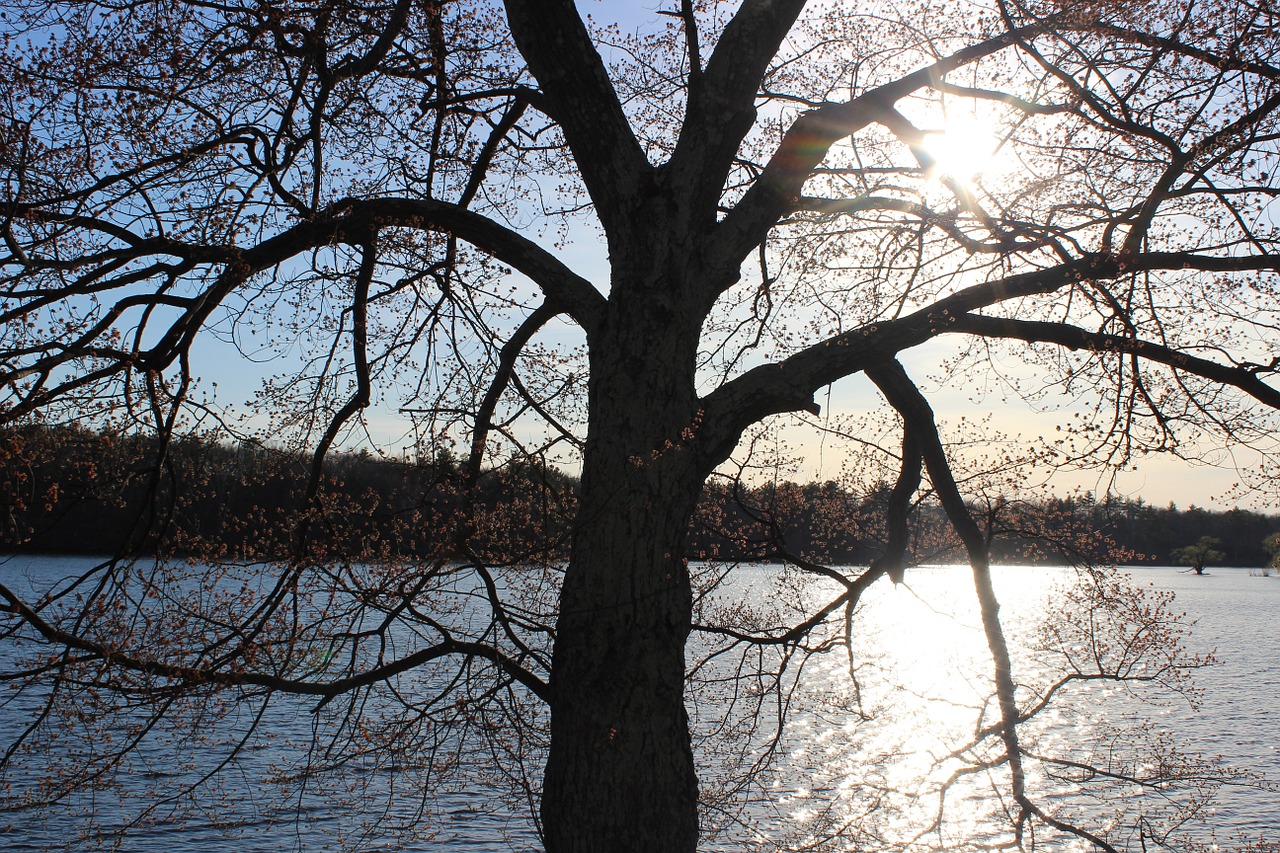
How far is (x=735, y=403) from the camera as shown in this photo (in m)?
5.07

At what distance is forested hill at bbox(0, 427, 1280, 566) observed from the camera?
4730 mm

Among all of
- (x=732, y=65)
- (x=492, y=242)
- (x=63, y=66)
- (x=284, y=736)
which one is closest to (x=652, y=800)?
(x=492, y=242)

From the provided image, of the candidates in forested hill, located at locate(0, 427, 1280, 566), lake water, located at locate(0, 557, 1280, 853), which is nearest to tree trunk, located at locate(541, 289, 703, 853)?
forested hill, located at locate(0, 427, 1280, 566)

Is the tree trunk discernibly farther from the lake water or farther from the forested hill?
the lake water

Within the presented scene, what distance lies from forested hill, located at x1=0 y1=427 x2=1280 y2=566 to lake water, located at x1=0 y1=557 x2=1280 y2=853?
0.65 metres

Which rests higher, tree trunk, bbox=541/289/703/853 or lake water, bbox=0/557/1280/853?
tree trunk, bbox=541/289/703/853

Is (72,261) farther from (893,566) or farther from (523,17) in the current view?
(893,566)

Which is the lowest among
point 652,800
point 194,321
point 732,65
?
point 652,800

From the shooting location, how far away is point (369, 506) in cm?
593

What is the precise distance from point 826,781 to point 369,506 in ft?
53.6

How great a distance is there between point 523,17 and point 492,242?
1.23m

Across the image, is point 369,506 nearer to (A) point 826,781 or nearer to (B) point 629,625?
(B) point 629,625

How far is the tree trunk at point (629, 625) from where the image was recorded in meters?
4.41

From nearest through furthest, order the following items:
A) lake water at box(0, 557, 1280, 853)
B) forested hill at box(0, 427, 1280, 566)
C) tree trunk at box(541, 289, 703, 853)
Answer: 1. tree trunk at box(541, 289, 703, 853)
2. forested hill at box(0, 427, 1280, 566)
3. lake water at box(0, 557, 1280, 853)
